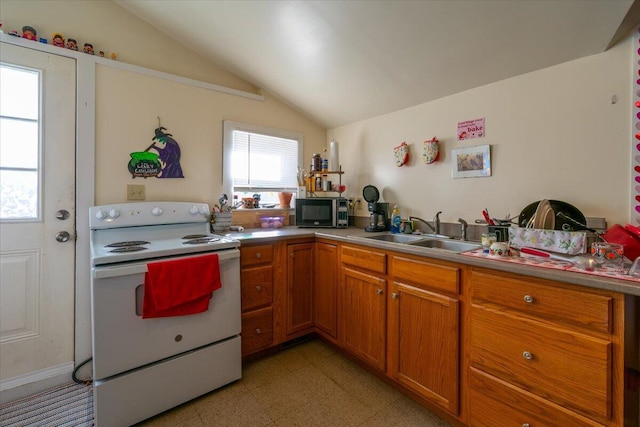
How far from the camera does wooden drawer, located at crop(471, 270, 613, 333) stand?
3.17 ft

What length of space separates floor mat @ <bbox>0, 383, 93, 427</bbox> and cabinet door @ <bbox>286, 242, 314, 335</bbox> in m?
1.27

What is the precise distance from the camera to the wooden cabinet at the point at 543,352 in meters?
0.95

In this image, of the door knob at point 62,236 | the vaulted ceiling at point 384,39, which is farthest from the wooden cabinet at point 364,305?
the door knob at point 62,236

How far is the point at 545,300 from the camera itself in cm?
108

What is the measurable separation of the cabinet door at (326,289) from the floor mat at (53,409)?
4.82 feet

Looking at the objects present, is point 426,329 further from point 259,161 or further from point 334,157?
point 259,161

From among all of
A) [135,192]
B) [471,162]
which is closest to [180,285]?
[135,192]

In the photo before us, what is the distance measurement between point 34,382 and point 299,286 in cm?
176

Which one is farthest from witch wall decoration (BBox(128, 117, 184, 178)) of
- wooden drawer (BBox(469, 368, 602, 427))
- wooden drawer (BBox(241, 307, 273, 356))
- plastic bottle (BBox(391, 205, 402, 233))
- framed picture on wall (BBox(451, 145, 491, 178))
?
wooden drawer (BBox(469, 368, 602, 427))

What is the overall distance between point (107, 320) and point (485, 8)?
2.43 m

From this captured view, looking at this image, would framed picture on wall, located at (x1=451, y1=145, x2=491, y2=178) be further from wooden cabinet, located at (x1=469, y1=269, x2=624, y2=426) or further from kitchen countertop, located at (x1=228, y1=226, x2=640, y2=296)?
wooden cabinet, located at (x1=469, y1=269, x2=624, y2=426)

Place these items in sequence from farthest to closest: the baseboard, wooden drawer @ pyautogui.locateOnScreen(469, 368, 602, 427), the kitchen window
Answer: the kitchen window
the baseboard
wooden drawer @ pyautogui.locateOnScreen(469, 368, 602, 427)

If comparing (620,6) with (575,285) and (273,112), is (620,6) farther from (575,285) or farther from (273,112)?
(273,112)

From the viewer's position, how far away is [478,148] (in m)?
1.85
